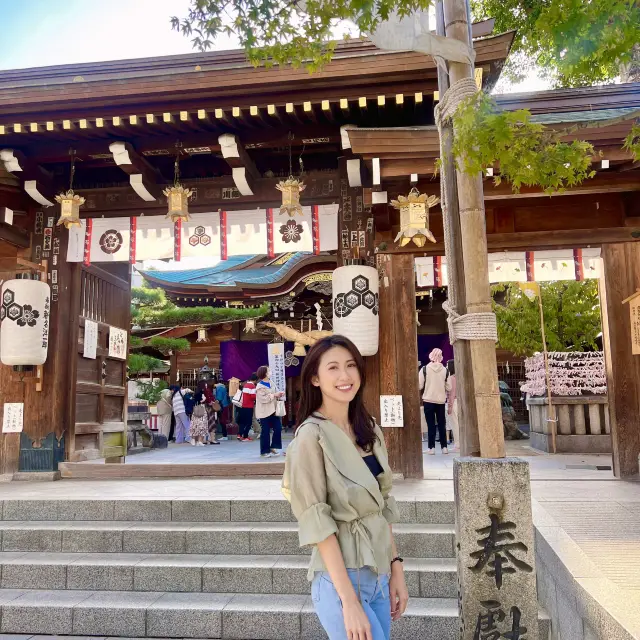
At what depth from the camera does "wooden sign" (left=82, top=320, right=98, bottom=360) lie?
8.87 m

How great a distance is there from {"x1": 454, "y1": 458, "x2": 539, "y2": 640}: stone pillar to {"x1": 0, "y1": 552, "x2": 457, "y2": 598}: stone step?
181cm

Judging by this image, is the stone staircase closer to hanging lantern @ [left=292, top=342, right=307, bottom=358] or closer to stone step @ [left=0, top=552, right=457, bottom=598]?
stone step @ [left=0, top=552, right=457, bottom=598]

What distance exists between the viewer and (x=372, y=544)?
7.05 feet

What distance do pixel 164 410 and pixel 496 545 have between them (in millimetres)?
14937

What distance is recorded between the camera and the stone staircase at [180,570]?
4238 mm

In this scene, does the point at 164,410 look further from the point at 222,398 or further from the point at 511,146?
the point at 511,146

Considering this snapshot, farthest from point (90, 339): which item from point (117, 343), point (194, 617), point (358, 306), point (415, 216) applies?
point (194, 617)

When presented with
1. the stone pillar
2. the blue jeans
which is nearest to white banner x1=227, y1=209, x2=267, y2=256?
the stone pillar

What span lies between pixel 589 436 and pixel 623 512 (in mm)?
6492

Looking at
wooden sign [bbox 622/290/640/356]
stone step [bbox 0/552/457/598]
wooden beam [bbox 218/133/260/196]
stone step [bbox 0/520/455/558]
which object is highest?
wooden beam [bbox 218/133/260/196]

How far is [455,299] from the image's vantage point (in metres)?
3.14

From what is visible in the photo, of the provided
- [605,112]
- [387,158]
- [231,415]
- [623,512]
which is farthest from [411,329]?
[231,415]

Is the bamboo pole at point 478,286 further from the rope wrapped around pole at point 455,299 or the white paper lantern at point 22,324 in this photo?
the white paper lantern at point 22,324

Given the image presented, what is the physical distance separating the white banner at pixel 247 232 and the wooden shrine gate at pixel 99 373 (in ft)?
8.37
